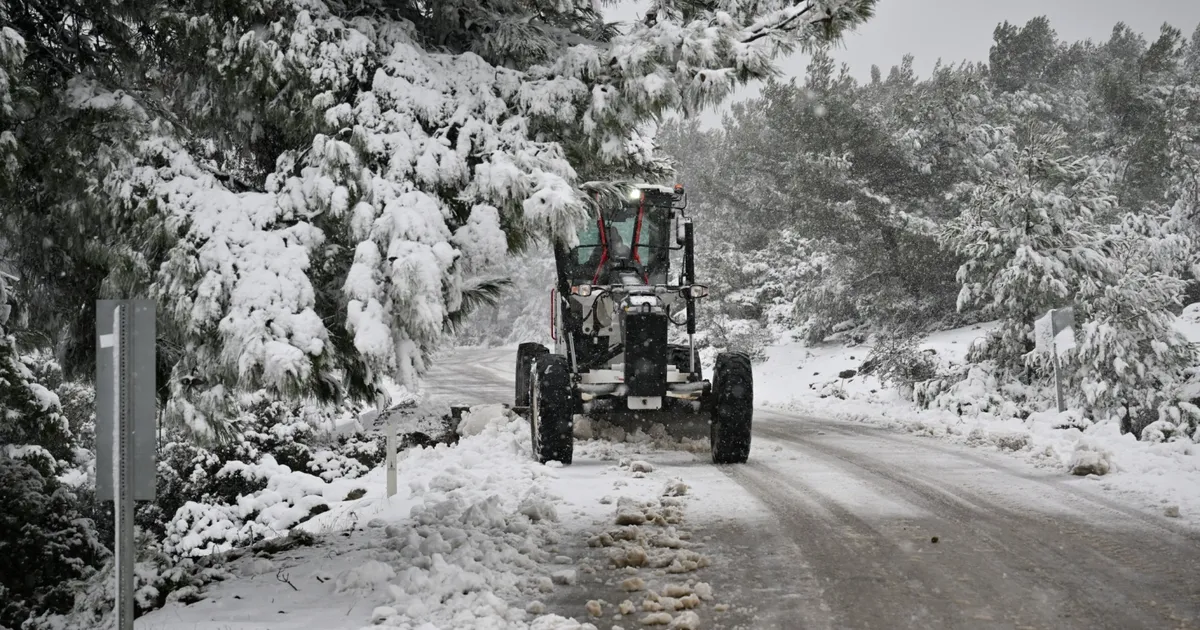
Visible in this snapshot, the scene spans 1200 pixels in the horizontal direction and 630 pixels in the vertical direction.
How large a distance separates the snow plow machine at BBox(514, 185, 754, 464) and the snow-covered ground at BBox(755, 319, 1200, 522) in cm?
339

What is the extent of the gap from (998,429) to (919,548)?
642 cm

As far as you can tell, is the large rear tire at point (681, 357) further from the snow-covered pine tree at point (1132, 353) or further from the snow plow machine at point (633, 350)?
the snow-covered pine tree at point (1132, 353)

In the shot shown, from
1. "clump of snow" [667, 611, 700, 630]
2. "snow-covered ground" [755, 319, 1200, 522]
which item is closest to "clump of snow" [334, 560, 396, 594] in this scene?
"clump of snow" [667, 611, 700, 630]

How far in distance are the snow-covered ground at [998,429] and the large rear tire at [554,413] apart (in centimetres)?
495

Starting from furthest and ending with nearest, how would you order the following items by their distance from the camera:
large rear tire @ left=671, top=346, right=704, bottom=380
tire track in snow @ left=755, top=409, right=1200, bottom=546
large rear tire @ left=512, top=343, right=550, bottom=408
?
large rear tire @ left=512, top=343, right=550, bottom=408 → large rear tire @ left=671, top=346, right=704, bottom=380 → tire track in snow @ left=755, top=409, right=1200, bottom=546

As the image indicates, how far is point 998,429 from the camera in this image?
10891 mm

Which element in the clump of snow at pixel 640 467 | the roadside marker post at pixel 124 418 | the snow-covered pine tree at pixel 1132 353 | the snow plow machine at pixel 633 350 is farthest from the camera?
the snow-covered pine tree at pixel 1132 353

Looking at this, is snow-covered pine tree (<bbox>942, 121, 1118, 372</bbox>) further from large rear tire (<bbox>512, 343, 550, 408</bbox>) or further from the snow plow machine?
large rear tire (<bbox>512, 343, 550, 408</bbox>)

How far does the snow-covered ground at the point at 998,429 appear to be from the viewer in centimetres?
696

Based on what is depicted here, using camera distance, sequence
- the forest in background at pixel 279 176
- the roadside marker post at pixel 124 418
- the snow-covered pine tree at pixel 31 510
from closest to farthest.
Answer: the roadside marker post at pixel 124 418, the forest in background at pixel 279 176, the snow-covered pine tree at pixel 31 510

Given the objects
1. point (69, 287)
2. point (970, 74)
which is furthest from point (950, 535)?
point (970, 74)

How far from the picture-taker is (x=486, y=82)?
5609 millimetres

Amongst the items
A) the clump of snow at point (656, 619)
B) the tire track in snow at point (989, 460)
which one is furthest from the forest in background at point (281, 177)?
the tire track in snow at point (989, 460)

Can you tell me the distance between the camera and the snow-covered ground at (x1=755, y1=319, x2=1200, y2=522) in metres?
6.96
